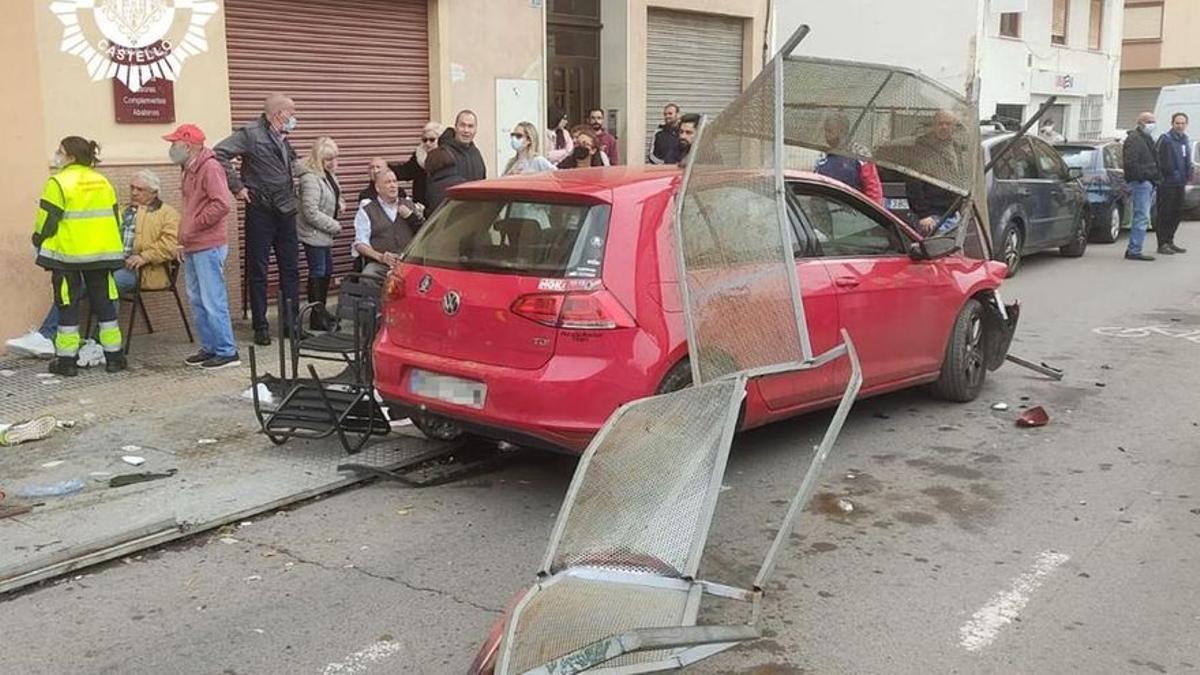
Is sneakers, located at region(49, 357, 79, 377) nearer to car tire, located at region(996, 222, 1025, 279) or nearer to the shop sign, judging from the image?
the shop sign

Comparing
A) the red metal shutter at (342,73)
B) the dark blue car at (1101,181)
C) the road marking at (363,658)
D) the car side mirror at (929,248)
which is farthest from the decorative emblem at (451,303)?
the dark blue car at (1101,181)

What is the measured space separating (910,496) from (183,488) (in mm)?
3655

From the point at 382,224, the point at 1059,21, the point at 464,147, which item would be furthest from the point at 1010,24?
the point at 382,224

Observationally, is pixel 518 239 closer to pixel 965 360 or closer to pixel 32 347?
pixel 965 360

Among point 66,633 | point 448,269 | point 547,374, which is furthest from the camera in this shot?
point 448,269

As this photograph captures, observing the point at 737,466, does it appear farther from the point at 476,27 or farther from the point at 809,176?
the point at 476,27

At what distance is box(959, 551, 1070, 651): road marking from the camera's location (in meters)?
4.13

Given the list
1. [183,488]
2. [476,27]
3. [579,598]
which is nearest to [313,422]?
[183,488]

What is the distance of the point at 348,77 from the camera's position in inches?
438

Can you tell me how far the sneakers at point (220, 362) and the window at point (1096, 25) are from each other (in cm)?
2701

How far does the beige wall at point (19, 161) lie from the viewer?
8.38 metres

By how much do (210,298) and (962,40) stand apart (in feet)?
60.1

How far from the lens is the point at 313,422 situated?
20.9ft

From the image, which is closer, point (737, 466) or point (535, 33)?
point (737, 466)
